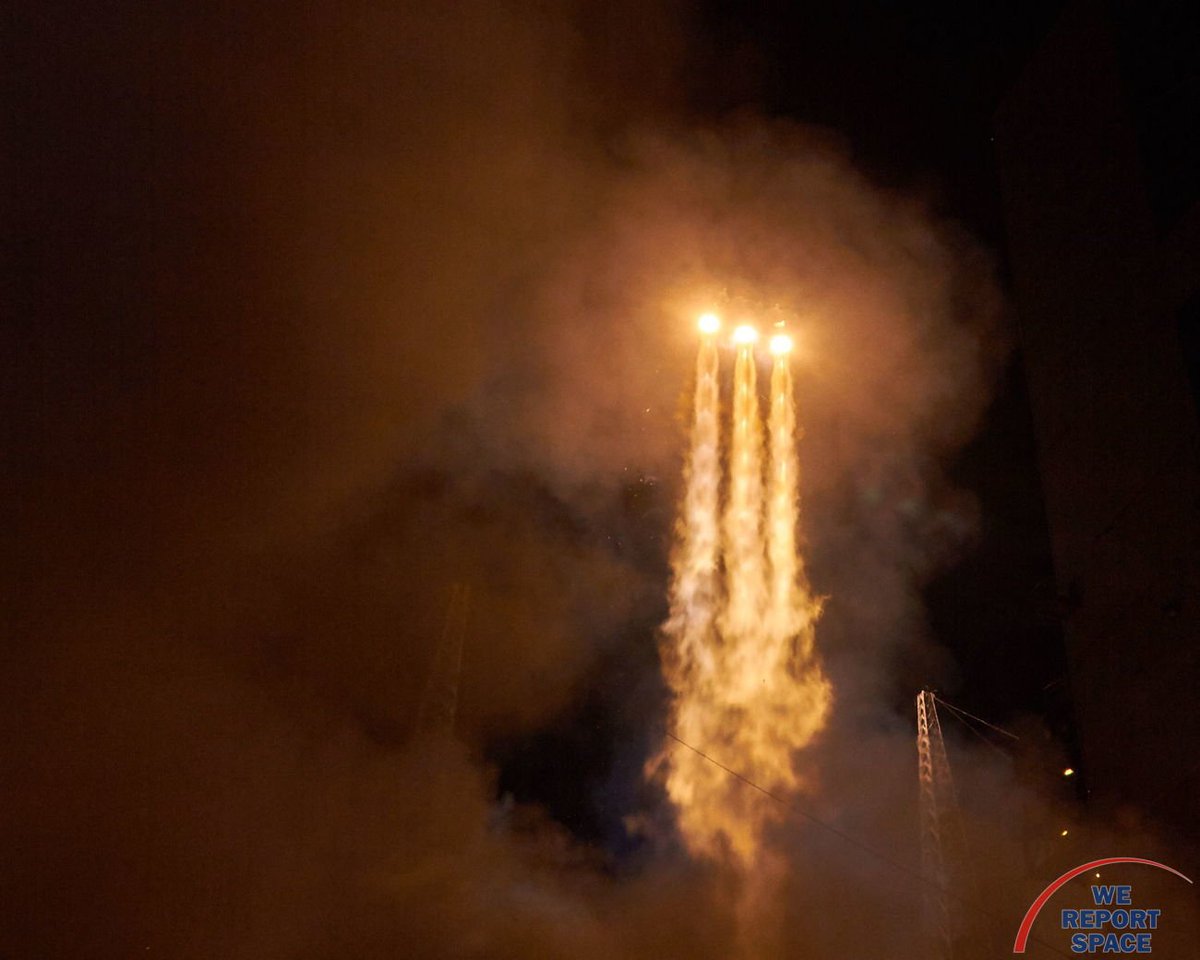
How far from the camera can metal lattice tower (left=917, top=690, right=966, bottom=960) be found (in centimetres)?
1480

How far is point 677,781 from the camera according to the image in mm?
20328

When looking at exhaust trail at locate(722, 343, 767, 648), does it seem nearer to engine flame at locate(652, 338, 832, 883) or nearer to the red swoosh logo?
engine flame at locate(652, 338, 832, 883)

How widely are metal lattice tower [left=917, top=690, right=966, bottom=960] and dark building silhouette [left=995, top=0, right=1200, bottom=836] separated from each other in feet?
18.0

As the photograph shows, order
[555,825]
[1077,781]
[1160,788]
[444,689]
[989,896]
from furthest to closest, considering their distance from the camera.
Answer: [555,825], [444,689], [989,896], [1077,781], [1160,788]

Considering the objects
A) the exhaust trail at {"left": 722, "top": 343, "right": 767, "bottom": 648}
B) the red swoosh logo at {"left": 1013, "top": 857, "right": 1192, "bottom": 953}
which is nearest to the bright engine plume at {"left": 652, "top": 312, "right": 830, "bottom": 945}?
the exhaust trail at {"left": 722, "top": 343, "right": 767, "bottom": 648}

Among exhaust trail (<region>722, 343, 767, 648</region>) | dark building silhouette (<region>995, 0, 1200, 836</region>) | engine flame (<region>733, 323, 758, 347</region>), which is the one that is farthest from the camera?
exhaust trail (<region>722, 343, 767, 648</region>)

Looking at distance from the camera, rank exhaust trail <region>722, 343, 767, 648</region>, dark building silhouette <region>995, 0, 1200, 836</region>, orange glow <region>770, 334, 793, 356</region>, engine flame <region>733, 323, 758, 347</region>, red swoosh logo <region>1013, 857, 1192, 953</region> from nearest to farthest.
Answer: dark building silhouette <region>995, 0, 1200, 836</region> → red swoosh logo <region>1013, 857, 1192, 953</region> → orange glow <region>770, 334, 793, 356</region> → engine flame <region>733, 323, 758, 347</region> → exhaust trail <region>722, 343, 767, 648</region>

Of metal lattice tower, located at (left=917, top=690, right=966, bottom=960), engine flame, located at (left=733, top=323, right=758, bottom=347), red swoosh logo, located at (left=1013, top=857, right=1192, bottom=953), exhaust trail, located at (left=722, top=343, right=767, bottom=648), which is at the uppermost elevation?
engine flame, located at (left=733, top=323, right=758, bottom=347)

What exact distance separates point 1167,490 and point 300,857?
37.6ft

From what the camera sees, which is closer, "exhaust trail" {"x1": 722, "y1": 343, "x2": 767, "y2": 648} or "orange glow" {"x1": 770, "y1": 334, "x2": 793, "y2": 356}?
"orange glow" {"x1": 770, "y1": 334, "x2": 793, "y2": 356}

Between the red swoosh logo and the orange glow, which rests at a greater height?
the orange glow

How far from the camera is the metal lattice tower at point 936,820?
1480cm

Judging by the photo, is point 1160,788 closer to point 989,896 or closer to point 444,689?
point 989,896

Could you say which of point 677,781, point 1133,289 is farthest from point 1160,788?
point 677,781
